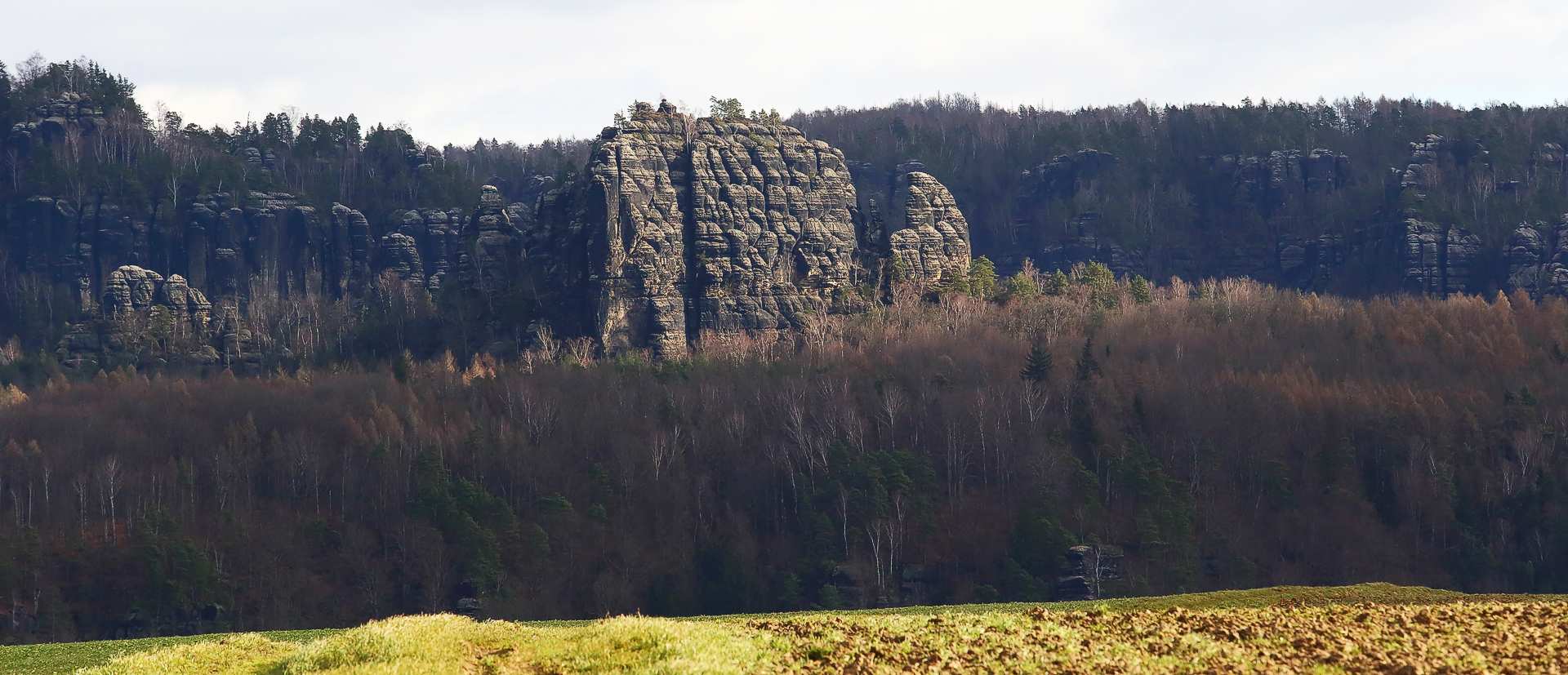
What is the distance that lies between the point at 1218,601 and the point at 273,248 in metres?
176

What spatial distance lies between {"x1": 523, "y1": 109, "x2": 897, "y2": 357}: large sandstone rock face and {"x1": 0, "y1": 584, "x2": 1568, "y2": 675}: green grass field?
11374 cm

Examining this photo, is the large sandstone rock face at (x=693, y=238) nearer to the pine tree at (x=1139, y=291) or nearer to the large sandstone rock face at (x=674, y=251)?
the large sandstone rock face at (x=674, y=251)

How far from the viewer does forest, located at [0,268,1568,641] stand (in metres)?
95.1

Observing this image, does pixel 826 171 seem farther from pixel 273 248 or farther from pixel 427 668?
pixel 427 668

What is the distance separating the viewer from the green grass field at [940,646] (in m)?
29.1

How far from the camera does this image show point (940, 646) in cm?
3095

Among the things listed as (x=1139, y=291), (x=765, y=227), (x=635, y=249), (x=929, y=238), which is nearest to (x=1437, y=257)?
(x=1139, y=291)

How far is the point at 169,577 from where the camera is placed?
305 feet

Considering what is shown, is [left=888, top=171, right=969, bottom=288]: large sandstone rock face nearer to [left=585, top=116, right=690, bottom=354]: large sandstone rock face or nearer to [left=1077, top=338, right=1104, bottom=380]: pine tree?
[left=585, top=116, right=690, bottom=354]: large sandstone rock face

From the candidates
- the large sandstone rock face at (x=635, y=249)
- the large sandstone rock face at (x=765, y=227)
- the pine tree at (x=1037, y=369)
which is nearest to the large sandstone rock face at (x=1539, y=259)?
the large sandstone rock face at (x=765, y=227)

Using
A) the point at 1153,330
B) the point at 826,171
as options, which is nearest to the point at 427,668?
the point at 1153,330

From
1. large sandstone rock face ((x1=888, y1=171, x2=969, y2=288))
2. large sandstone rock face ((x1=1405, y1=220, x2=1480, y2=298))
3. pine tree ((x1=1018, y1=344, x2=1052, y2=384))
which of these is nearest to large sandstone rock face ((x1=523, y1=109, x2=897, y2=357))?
large sandstone rock face ((x1=888, y1=171, x2=969, y2=288))

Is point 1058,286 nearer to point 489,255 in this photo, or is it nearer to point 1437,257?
point 489,255

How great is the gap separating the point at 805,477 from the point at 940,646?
77.3m
